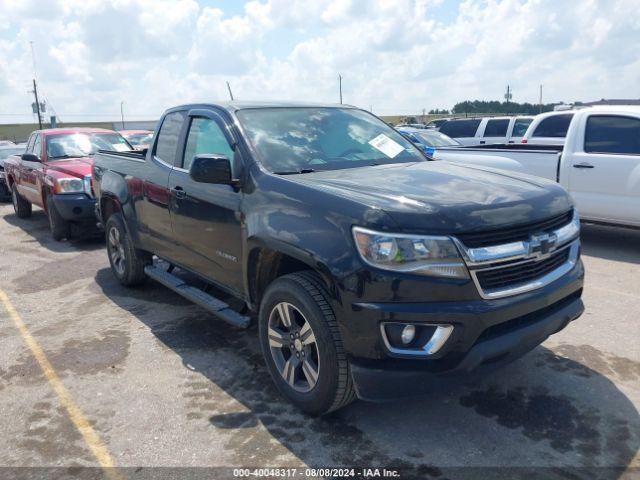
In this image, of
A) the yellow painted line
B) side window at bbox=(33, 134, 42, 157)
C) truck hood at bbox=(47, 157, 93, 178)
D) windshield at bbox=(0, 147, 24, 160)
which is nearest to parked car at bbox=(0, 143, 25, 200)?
windshield at bbox=(0, 147, 24, 160)

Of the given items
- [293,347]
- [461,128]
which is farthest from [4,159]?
[293,347]

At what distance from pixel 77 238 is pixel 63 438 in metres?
6.55

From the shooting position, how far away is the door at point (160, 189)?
491cm

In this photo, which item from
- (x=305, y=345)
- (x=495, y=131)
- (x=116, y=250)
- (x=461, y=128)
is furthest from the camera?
(x=461, y=128)

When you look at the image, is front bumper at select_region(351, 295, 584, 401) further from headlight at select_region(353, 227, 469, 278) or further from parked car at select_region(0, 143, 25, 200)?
parked car at select_region(0, 143, 25, 200)

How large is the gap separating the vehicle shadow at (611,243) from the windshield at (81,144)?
7235mm

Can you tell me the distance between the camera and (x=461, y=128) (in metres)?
16.4

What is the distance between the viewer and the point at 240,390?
383 centimetres

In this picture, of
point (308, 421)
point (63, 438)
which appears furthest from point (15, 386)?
point (308, 421)

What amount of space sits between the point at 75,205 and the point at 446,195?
6.91 m

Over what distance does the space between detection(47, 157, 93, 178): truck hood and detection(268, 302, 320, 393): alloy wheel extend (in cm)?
627

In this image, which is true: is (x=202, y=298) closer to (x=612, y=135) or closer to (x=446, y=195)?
(x=446, y=195)

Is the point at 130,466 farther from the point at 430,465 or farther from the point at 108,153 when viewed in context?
the point at 108,153

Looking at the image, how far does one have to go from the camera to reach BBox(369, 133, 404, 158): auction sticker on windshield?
4.37 meters
